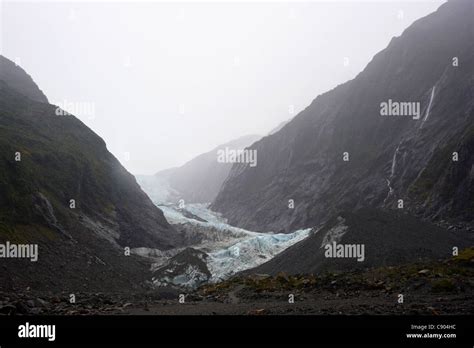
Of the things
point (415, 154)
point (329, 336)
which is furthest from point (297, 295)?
point (415, 154)

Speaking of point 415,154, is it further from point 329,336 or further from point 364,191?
point 329,336

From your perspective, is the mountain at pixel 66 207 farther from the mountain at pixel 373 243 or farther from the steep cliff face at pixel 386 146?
the steep cliff face at pixel 386 146

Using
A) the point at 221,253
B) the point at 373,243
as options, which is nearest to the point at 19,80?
the point at 221,253

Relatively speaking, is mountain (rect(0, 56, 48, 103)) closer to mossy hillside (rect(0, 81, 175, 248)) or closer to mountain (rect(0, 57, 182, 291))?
mountain (rect(0, 57, 182, 291))

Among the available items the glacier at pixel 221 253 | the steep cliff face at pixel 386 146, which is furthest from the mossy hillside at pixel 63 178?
the steep cliff face at pixel 386 146

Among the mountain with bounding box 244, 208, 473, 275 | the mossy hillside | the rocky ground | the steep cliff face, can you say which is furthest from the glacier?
the rocky ground

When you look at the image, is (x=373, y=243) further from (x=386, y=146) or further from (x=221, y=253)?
(x=386, y=146)
